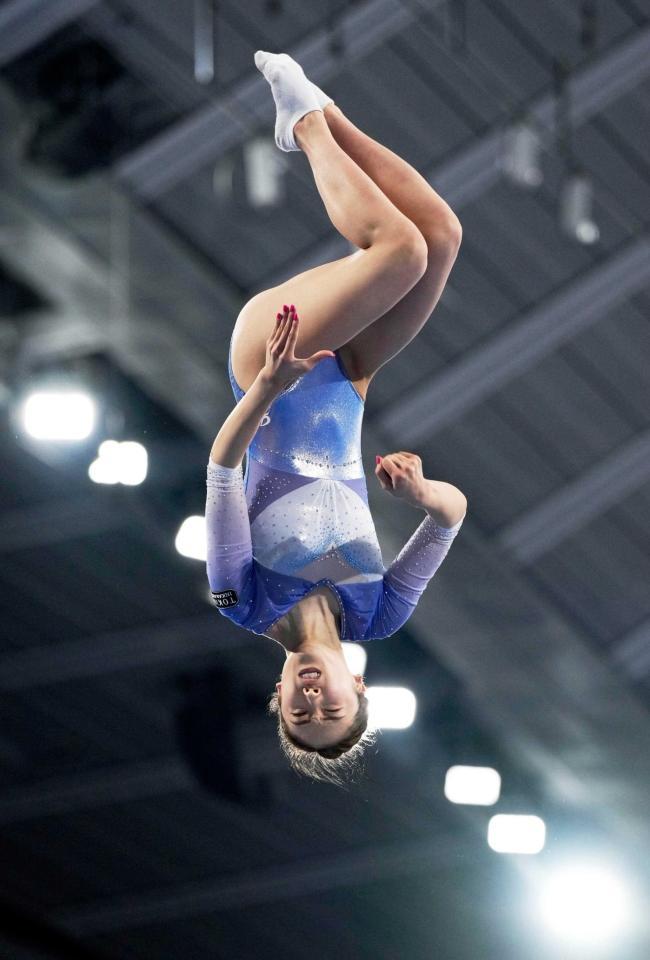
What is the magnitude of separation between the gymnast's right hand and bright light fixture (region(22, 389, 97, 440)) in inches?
232

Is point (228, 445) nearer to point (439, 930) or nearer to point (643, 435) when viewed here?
point (643, 435)

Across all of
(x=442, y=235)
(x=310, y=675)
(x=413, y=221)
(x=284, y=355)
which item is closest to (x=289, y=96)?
(x=413, y=221)

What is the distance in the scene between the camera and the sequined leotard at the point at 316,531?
17.4ft

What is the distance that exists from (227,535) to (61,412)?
19.3 feet

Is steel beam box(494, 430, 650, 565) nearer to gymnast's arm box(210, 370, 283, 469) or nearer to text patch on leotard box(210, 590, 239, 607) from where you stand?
text patch on leotard box(210, 590, 239, 607)

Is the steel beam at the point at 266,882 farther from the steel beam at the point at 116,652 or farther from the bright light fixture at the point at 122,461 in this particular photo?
the bright light fixture at the point at 122,461

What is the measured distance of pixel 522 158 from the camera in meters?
9.01

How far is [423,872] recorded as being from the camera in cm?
1359

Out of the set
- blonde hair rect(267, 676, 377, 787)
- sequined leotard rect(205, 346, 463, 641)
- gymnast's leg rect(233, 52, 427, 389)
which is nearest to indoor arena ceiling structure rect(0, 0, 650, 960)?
gymnast's leg rect(233, 52, 427, 389)

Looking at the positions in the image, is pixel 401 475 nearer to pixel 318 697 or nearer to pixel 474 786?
pixel 318 697

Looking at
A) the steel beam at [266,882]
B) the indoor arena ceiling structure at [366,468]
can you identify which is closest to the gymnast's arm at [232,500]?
the indoor arena ceiling structure at [366,468]

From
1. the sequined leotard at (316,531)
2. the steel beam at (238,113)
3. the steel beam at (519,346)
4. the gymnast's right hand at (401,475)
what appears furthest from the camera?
the steel beam at (519,346)

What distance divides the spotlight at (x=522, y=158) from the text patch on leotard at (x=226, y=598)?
444cm

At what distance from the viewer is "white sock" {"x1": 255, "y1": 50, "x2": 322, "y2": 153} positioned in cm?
549
